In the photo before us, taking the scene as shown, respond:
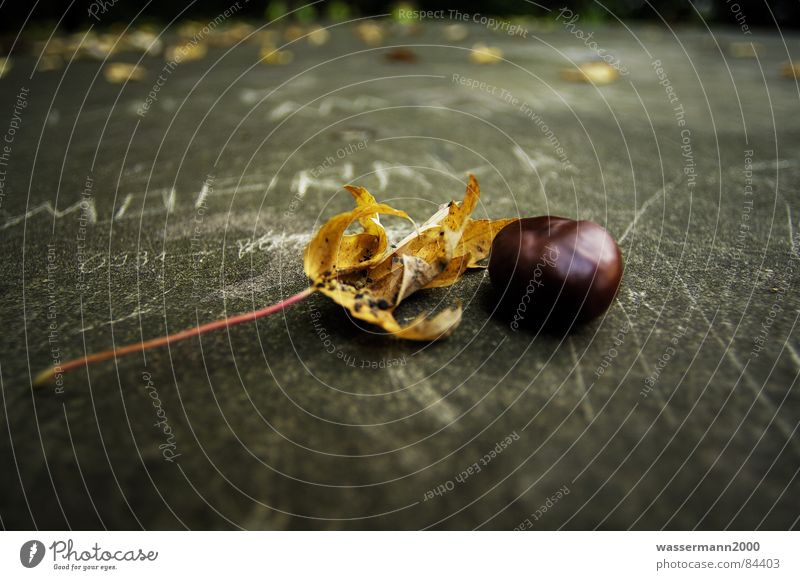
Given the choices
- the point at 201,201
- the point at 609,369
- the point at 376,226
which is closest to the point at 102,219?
the point at 201,201

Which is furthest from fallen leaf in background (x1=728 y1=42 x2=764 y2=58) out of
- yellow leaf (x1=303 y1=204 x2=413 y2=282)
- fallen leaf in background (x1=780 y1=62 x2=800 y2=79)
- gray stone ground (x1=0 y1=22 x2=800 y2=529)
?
yellow leaf (x1=303 y1=204 x2=413 y2=282)

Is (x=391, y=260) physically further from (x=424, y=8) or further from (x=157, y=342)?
(x=424, y=8)

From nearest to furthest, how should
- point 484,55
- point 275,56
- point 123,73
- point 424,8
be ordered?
point 123,73, point 484,55, point 275,56, point 424,8

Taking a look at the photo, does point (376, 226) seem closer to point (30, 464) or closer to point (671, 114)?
point (30, 464)

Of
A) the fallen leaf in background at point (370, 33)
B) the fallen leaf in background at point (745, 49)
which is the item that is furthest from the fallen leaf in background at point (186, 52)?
the fallen leaf in background at point (745, 49)

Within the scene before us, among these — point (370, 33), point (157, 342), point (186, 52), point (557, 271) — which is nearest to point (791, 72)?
point (370, 33)

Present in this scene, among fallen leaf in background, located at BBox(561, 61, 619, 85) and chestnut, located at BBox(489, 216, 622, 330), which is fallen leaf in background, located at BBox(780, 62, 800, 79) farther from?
chestnut, located at BBox(489, 216, 622, 330)
